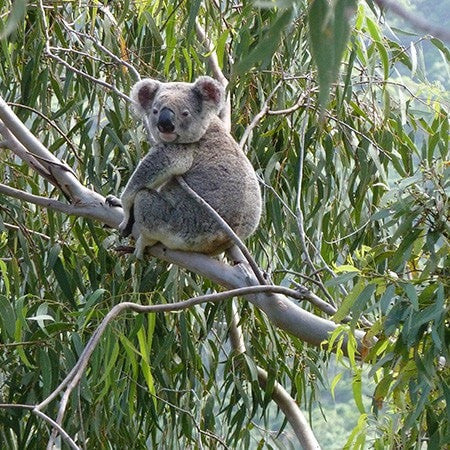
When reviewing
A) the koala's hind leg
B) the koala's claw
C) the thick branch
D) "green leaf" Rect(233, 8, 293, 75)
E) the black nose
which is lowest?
the thick branch

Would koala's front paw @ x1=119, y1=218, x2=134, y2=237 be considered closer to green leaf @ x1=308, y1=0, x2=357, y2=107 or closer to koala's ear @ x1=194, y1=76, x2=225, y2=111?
koala's ear @ x1=194, y1=76, x2=225, y2=111

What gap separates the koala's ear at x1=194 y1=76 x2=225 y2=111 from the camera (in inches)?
115

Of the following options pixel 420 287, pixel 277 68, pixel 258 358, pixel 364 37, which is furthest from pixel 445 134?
pixel 258 358

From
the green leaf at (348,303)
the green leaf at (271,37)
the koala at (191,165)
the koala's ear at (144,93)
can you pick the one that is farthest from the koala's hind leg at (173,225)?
the green leaf at (271,37)

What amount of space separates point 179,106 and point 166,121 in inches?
3.1

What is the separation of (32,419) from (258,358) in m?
0.79

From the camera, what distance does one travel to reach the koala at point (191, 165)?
9.04 feet

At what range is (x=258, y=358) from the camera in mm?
3266

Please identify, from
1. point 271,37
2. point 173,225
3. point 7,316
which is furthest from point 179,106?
point 271,37

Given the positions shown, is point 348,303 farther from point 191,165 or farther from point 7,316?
point 191,165

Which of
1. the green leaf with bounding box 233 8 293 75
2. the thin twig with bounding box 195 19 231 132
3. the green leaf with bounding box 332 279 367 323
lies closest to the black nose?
the thin twig with bounding box 195 19 231 132

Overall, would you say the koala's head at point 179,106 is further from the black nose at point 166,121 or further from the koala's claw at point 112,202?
the koala's claw at point 112,202

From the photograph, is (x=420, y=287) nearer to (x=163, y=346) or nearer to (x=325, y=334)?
(x=325, y=334)

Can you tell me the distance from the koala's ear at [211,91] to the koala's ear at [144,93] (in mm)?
141
